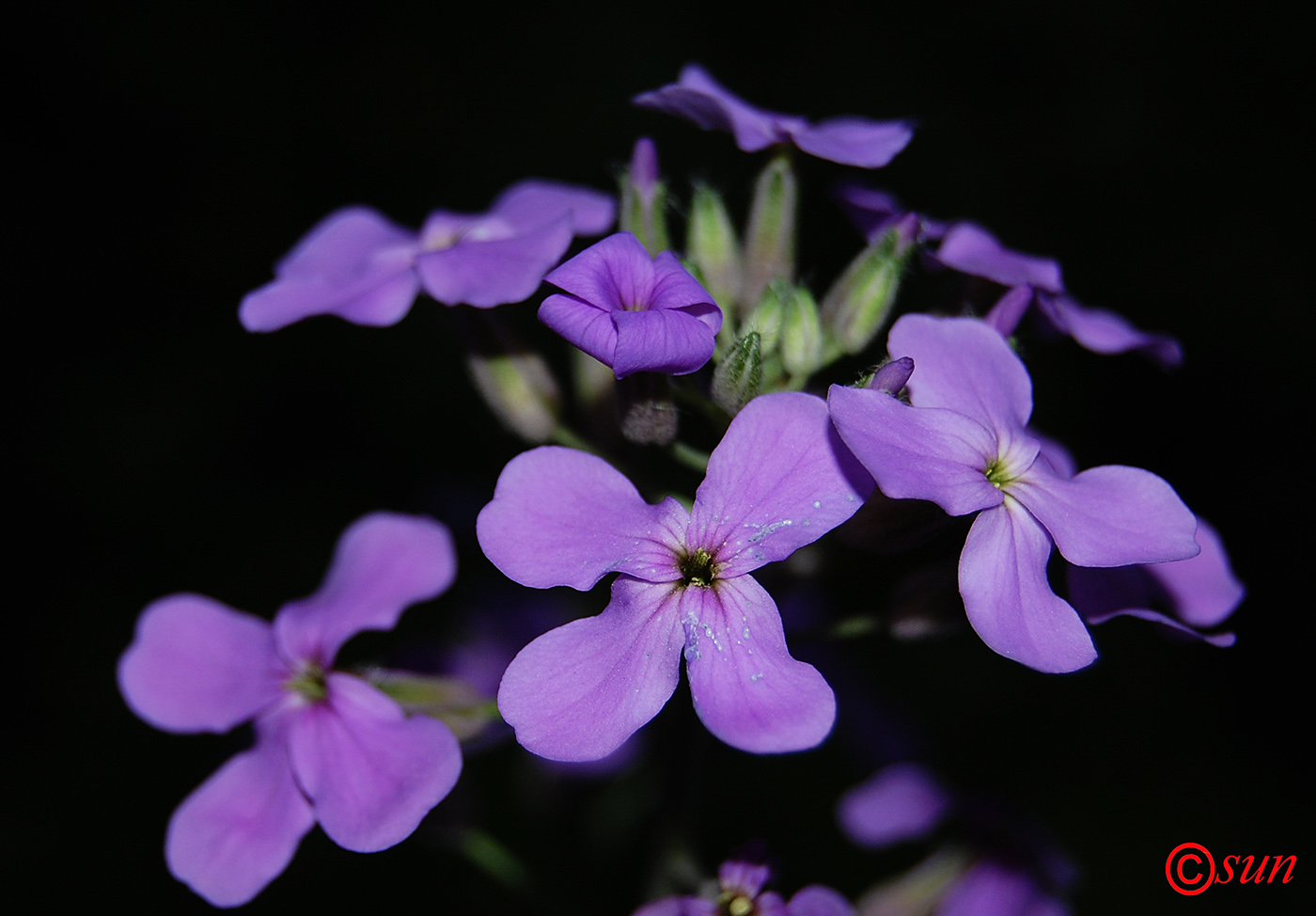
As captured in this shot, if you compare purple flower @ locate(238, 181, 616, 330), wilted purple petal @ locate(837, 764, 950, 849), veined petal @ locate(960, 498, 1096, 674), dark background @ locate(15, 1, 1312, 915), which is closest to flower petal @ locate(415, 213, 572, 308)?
purple flower @ locate(238, 181, 616, 330)

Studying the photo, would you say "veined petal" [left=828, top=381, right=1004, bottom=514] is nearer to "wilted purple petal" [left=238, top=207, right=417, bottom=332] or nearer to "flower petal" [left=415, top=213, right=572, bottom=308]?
"flower petal" [left=415, top=213, right=572, bottom=308]

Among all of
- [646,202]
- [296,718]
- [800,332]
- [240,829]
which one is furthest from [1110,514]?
[240,829]

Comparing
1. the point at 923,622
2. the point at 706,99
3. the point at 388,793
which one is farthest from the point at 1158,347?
the point at 388,793

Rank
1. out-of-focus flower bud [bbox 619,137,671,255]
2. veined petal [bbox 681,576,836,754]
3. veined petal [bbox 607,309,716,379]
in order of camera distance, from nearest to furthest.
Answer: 1. veined petal [bbox 681,576,836,754]
2. veined petal [bbox 607,309,716,379]
3. out-of-focus flower bud [bbox 619,137,671,255]

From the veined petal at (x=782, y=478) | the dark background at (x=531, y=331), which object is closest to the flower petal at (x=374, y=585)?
the veined petal at (x=782, y=478)

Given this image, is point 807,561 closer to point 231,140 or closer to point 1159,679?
point 1159,679

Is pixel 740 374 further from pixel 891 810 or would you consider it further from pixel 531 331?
pixel 531 331

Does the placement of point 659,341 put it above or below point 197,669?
above
